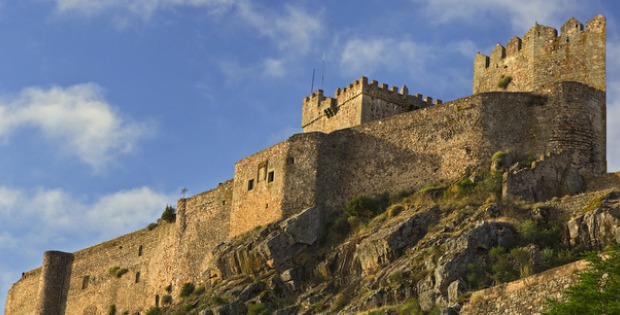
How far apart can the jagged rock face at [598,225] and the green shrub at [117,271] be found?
1140 inches

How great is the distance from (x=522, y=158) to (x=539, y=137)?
1.18 m

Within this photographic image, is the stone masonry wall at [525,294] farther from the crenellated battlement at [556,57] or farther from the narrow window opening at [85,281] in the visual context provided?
the narrow window opening at [85,281]

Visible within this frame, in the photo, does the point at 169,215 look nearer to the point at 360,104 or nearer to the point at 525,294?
the point at 360,104

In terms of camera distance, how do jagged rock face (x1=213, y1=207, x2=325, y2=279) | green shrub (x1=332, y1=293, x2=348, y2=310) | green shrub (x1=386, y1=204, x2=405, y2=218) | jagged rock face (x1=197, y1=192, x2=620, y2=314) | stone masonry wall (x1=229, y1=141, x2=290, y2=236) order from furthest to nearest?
Result: stone masonry wall (x1=229, y1=141, x2=290, y2=236) → jagged rock face (x1=213, y1=207, x2=325, y2=279) → green shrub (x1=386, y1=204, x2=405, y2=218) → green shrub (x1=332, y1=293, x2=348, y2=310) → jagged rock face (x1=197, y1=192, x2=620, y2=314)

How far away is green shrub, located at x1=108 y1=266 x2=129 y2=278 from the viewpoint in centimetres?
5972

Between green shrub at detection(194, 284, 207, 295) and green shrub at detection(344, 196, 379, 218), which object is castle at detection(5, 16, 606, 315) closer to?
green shrub at detection(194, 284, 207, 295)

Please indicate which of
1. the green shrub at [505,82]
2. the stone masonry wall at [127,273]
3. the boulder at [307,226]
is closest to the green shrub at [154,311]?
the stone masonry wall at [127,273]

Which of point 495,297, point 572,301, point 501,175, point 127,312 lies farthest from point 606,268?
point 127,312

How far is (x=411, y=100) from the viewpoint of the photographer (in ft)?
178

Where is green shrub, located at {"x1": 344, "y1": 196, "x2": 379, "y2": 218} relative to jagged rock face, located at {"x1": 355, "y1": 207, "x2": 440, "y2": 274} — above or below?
above

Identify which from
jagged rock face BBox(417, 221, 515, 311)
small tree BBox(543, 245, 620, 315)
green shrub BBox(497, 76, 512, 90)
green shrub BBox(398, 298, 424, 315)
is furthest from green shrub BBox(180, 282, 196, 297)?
small tree BBox(543, 245, 620, 315)

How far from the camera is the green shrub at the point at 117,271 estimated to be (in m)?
59.7

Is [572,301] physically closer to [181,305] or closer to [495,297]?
[495,297]

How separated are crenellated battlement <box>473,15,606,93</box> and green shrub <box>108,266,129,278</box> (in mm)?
22665
